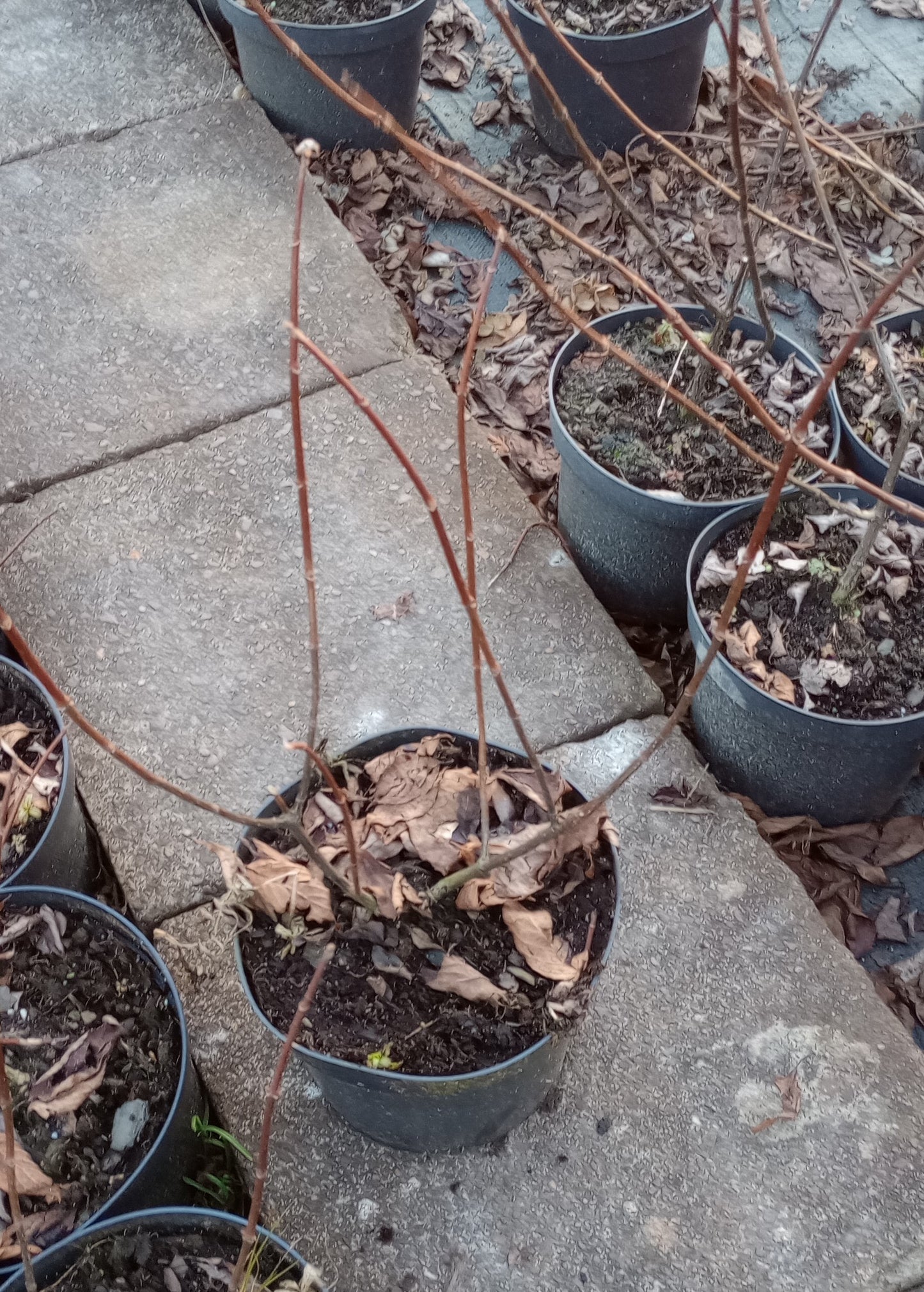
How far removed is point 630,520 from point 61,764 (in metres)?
1.26

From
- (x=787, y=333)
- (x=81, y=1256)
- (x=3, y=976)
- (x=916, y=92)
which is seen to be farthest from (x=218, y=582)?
(x=916, y=92)

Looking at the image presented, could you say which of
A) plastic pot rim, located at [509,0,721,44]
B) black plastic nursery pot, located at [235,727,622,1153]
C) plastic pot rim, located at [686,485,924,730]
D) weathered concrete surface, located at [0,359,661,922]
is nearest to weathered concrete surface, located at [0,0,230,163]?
plastic pot rim, located at [509,0,721,44]

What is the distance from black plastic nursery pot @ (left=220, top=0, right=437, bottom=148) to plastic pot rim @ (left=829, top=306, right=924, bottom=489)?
1.63 meters

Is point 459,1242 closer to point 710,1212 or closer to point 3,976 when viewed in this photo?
point 710,1212

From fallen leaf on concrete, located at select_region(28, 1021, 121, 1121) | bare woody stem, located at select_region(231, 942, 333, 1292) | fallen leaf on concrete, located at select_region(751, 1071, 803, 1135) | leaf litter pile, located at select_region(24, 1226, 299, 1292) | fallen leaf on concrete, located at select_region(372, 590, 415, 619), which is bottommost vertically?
fallen leaf on concrete, located at select_region(751, 1071, 803, 1135)

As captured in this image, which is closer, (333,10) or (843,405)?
(843,405)

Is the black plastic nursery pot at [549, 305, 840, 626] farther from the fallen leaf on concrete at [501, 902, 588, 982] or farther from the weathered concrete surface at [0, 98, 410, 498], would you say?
the fallen leaf on concrete at [501, 902, 588, 982]

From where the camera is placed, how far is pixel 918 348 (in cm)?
250

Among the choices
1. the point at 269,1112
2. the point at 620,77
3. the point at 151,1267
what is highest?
the point at 620,77

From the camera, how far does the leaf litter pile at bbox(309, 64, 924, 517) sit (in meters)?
3.07

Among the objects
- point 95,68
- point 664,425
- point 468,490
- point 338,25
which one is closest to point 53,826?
point 468,490

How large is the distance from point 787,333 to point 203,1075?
255 cm

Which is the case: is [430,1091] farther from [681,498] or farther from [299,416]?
[681,498]

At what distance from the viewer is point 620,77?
10.3ft
